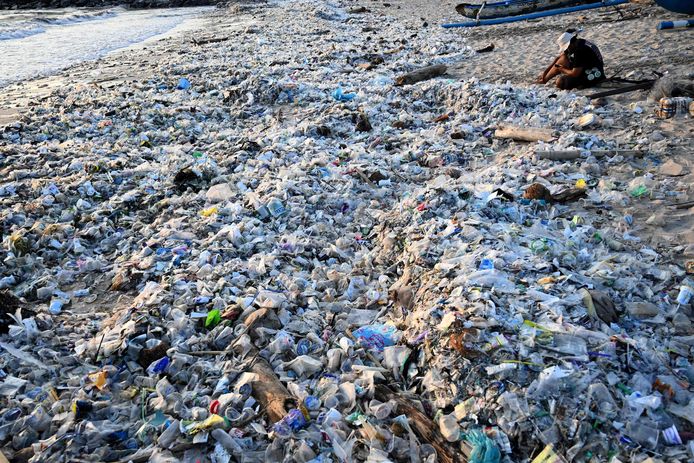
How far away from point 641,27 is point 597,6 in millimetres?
2959

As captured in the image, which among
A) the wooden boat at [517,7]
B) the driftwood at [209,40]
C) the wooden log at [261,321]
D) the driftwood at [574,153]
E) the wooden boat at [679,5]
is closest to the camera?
the wooden log at [261,321]

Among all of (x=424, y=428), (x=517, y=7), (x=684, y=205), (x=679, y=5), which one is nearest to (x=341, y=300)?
(x=424, y=428)

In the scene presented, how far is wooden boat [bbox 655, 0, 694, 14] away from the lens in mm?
10258

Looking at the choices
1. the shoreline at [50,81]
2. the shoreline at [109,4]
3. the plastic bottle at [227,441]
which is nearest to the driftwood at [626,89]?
the plastic bottle at [227,441]

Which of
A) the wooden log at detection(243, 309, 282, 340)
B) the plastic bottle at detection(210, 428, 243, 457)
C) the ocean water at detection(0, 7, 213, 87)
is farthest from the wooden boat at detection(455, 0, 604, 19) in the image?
the plastic bottle at detection(210, 428, 243, 457)

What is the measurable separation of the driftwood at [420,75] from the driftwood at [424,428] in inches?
262

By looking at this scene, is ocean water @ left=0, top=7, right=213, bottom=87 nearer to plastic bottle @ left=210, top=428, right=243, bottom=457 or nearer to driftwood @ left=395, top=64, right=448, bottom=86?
driftwood @ left=395, top=64, right=448, bottom=86

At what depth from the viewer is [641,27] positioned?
10062 millimetres

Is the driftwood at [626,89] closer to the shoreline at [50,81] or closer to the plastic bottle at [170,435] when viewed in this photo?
the plastic bottle at [170,435]

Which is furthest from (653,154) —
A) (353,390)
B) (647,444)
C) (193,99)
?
(193,99)

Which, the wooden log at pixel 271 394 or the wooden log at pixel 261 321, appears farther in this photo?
the wooden log at pixel 261 321

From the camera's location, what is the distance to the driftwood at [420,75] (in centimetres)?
823

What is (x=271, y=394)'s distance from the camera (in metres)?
2.61

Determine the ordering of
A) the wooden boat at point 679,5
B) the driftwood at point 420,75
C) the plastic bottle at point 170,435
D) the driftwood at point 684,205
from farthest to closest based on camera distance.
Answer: the wooden boat at point 679,5 < the driftwood at point 420,75 < the driftwood at point 684,205 < the plastic bottle at point 170,435
